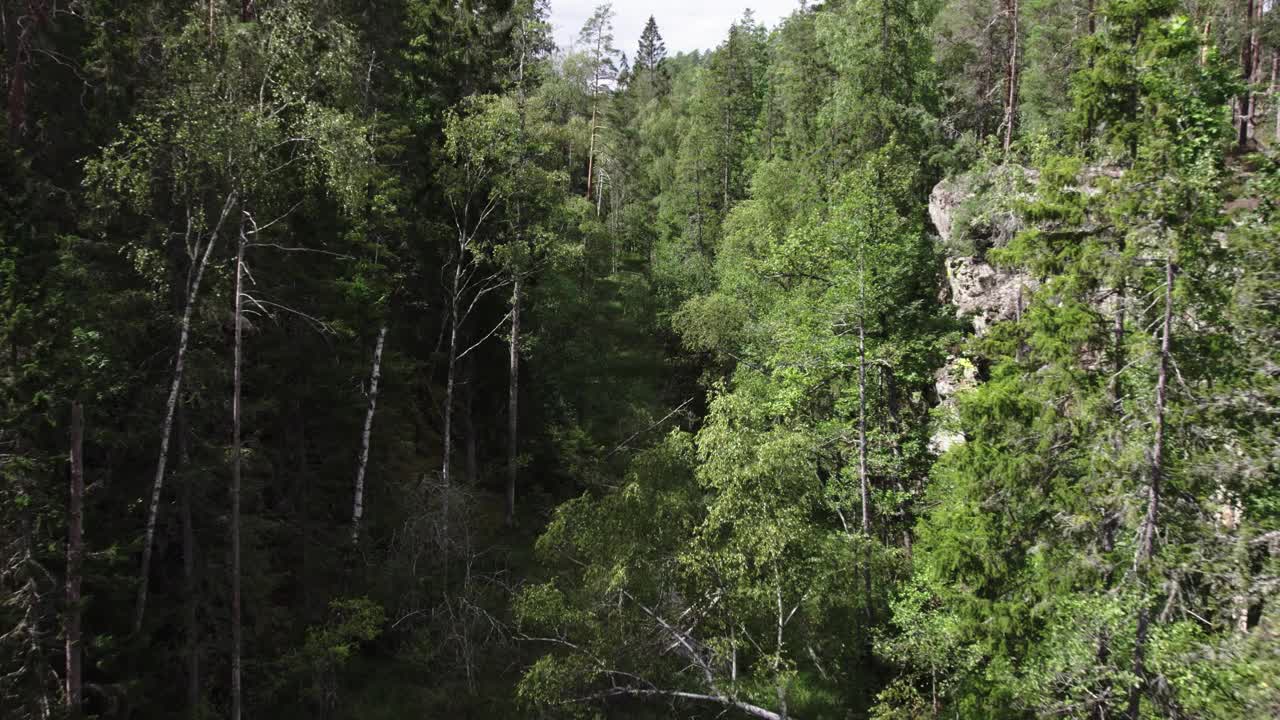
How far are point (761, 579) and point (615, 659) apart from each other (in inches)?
123

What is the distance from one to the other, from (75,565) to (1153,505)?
15366mm

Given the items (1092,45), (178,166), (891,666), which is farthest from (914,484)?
(178,166)

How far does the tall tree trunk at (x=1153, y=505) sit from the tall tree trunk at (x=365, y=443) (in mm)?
15449

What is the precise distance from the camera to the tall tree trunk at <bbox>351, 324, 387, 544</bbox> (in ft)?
58.8

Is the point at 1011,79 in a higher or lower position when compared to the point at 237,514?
higher

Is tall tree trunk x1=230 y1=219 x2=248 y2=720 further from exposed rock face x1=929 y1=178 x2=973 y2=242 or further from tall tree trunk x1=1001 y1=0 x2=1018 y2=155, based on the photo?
tall tree trunk x1=1001 y1=0 x2=1018 y2=155

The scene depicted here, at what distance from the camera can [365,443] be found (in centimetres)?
1831

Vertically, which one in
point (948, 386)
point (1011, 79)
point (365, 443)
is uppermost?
point (1011, 79)

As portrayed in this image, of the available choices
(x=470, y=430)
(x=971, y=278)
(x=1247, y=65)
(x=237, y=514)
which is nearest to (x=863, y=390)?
(x=971, y=278)

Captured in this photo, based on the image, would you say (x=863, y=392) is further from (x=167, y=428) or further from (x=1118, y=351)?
(x=167, y=428)

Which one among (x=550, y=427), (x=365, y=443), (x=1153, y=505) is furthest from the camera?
(x=550, y=427)

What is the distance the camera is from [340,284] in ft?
56.6

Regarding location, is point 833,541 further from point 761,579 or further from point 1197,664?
point 1197,664

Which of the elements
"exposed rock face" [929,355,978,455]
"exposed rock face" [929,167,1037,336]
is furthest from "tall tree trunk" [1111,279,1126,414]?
"exposed rock face" [929,167,1037,336]
